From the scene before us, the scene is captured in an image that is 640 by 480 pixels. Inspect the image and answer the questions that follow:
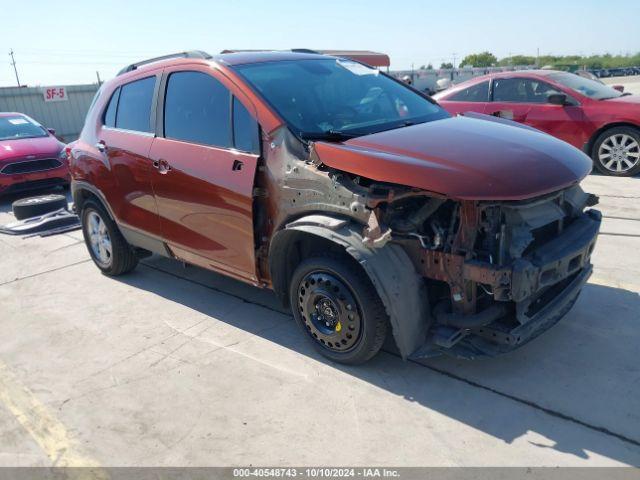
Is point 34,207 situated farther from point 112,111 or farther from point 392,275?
point 392,275

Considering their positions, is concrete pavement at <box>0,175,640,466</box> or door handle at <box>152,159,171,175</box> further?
door handle at <box>152,159,171,175</box>

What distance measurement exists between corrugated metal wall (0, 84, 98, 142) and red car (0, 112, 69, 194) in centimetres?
902

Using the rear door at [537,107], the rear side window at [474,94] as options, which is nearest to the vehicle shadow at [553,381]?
the rear door at [537,107]

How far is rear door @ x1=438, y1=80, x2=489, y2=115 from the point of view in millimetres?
9070

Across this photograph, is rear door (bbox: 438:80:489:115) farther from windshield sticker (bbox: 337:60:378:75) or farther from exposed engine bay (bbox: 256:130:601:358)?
exposed engine bay (bbox: 256:130:601:358)

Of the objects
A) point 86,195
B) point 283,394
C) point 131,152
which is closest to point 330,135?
point 283,394

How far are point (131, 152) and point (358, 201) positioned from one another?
2.44 meters

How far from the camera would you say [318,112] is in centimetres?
384

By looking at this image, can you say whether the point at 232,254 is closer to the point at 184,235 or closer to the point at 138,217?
the point at 184,235

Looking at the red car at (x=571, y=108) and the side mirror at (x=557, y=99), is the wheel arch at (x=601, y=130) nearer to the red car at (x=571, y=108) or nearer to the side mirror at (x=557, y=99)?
the red car at (x=571, y=108)

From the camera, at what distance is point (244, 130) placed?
148 inches

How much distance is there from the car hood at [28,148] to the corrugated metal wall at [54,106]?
29.7 ft

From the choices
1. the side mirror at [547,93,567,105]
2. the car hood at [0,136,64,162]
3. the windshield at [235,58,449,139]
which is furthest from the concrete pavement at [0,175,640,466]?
the car hood at [0,136,64,162]

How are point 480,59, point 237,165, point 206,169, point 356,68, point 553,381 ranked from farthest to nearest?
point 480,59
point 356,68
point 206,169
point 237,165
point 553,381
